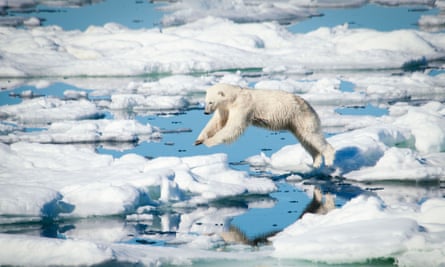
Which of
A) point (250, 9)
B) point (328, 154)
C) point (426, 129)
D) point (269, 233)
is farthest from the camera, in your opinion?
point (250, 9)

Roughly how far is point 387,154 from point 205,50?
10.1 metres

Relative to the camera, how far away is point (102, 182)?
755 centimetres

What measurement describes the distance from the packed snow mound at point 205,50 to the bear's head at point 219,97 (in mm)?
8987

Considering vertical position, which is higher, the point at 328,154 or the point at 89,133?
the point at 89,133

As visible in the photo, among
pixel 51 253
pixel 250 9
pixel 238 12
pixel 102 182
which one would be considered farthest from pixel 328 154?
pixel 250 9

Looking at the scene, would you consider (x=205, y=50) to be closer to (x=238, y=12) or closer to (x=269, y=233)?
(x=238, y=12)

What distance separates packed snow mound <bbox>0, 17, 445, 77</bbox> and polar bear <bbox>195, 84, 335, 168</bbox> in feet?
28.1

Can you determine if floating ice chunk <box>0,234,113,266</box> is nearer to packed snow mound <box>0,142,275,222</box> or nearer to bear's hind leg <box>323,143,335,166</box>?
packed snow mound <box>0,142,275,222</box>

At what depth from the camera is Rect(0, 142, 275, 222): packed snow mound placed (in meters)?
6.82

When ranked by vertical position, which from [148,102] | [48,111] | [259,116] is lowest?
[259,116]

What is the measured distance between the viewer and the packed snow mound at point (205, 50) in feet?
56.3

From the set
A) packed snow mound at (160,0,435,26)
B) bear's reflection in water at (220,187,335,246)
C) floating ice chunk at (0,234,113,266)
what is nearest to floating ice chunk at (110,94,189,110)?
bear's reflection in water at (220,187,335,246)

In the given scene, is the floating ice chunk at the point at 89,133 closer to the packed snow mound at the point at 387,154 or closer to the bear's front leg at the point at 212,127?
the packed snow mound at the point at 387,154

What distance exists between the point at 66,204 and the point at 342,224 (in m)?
→ 2.50
